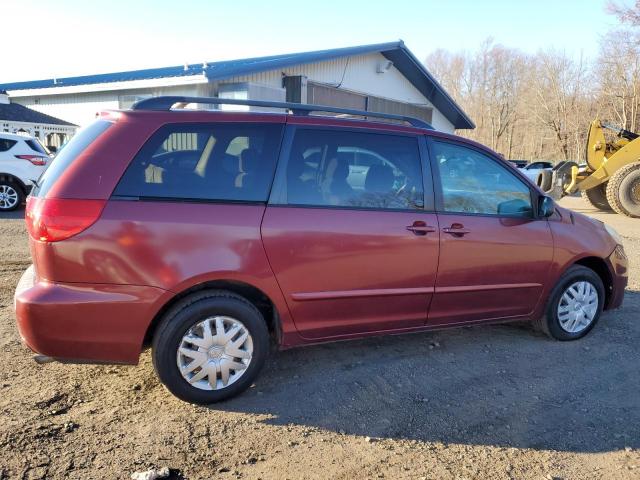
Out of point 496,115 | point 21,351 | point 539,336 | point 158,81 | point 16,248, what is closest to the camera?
point 21,351

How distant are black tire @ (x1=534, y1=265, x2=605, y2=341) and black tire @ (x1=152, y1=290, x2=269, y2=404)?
8.39 ft

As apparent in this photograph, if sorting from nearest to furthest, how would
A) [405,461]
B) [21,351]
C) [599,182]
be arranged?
[405,461], [21,351], [599,182]

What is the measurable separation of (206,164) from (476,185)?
2.07 meters

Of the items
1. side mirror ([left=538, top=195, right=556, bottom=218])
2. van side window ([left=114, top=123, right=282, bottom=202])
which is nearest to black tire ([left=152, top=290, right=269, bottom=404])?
van side window ([left=114, top=123, right=282, bottom=202])

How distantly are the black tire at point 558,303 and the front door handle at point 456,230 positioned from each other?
3.91 feet

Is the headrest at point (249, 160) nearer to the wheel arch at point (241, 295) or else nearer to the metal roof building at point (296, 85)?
the wheel arch at point (241, 295)

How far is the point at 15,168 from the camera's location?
10.9 meters

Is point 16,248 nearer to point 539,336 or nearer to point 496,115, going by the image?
point 539,336

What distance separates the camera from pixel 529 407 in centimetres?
340

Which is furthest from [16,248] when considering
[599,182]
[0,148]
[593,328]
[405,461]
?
[599,182]

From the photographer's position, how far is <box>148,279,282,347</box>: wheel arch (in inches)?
123

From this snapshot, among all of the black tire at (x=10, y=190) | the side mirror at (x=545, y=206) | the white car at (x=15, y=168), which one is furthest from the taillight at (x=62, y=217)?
the black tire at (x=10, y=190)

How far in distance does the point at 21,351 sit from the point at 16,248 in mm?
A: 4027

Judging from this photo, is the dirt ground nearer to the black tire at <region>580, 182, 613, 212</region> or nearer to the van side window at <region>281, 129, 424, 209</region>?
the van side window at <region>281, 129, 424, 209</region>
